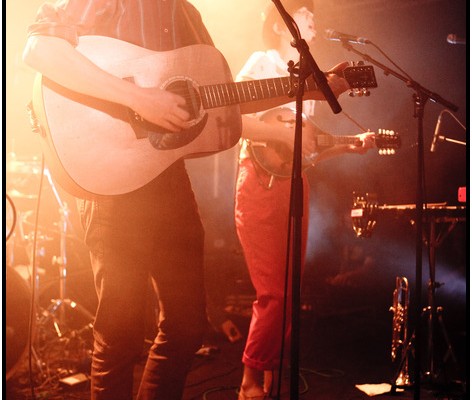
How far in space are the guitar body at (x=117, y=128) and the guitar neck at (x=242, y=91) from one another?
0.05 metres

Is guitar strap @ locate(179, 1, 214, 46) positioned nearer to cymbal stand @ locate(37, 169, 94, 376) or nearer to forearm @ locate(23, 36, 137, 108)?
forearm @ locate(23, 36, 137, 108)

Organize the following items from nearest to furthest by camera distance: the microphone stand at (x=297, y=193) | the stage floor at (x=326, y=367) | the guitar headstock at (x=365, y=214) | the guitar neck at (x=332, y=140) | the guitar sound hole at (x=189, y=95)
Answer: the microphone stand at (x=297, y=193) < the guitar sound hole at (x=189, y=95) < the guitar neck at (x=332, y=140) < the stage floor at (x=326, y=367) < the guitar headstock at (x=365, y=214)

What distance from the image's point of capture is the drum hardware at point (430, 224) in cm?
354

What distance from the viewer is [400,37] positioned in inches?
228

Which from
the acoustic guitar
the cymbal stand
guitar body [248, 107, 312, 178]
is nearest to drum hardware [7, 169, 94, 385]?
the cymbal stand

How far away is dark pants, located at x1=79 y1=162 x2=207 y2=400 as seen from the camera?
195 cm

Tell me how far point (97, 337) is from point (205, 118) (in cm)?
102

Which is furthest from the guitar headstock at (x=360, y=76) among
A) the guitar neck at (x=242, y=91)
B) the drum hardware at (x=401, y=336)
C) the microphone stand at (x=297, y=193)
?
the drum hardware at (x=401, y=336)

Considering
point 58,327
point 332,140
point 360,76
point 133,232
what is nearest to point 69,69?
point 133,232

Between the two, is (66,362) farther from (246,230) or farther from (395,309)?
(395,309)

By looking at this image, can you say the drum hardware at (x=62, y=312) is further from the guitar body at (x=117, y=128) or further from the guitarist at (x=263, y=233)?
the guitar body at (x=117, y=128)

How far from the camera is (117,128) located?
2057 millimetres

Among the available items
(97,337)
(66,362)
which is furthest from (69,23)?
(66,362)

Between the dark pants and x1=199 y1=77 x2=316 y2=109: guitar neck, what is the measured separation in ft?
1.21
